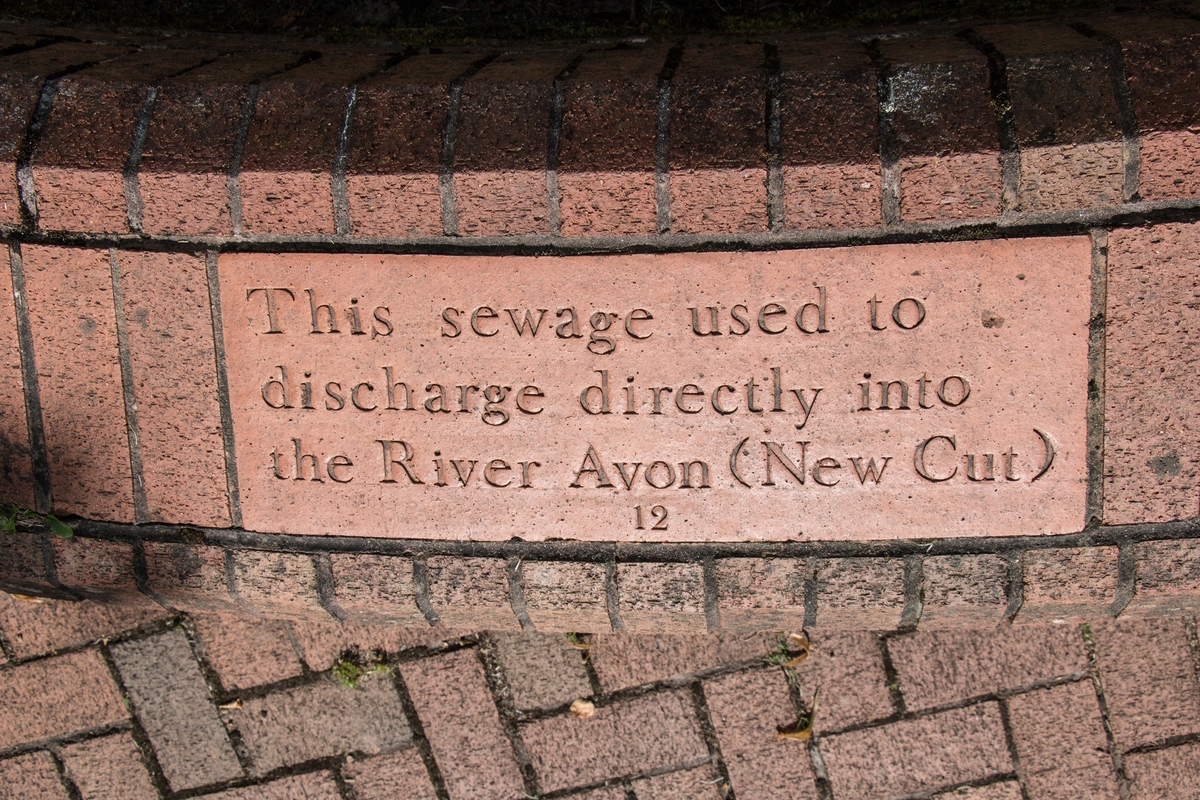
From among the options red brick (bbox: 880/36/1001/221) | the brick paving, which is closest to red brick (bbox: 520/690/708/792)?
the brick paving

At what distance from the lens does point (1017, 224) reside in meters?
1.76

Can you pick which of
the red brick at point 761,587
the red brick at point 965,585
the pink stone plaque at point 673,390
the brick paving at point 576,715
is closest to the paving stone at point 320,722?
the brick paving at point 576,715

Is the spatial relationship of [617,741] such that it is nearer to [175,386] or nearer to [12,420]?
[175,386]

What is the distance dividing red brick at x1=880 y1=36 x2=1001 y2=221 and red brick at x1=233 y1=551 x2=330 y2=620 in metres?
1.51

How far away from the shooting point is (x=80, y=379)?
2.01 m

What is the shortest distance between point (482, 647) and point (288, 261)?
3.92 ft

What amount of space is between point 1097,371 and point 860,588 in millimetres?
653

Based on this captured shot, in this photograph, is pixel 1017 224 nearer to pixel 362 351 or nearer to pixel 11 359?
pixel 362 351

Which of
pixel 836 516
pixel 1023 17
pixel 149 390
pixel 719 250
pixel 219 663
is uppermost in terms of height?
pixel 1023 17

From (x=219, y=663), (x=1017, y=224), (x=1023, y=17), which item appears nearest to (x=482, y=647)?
(x=219, y=663)

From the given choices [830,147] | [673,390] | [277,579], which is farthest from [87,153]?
[830,147]

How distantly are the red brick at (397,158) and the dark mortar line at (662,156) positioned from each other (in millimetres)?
432

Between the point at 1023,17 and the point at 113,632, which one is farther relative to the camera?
the point at 113,632

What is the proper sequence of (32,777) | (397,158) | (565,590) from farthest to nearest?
(32,777) → (565,590) → (397,158)
